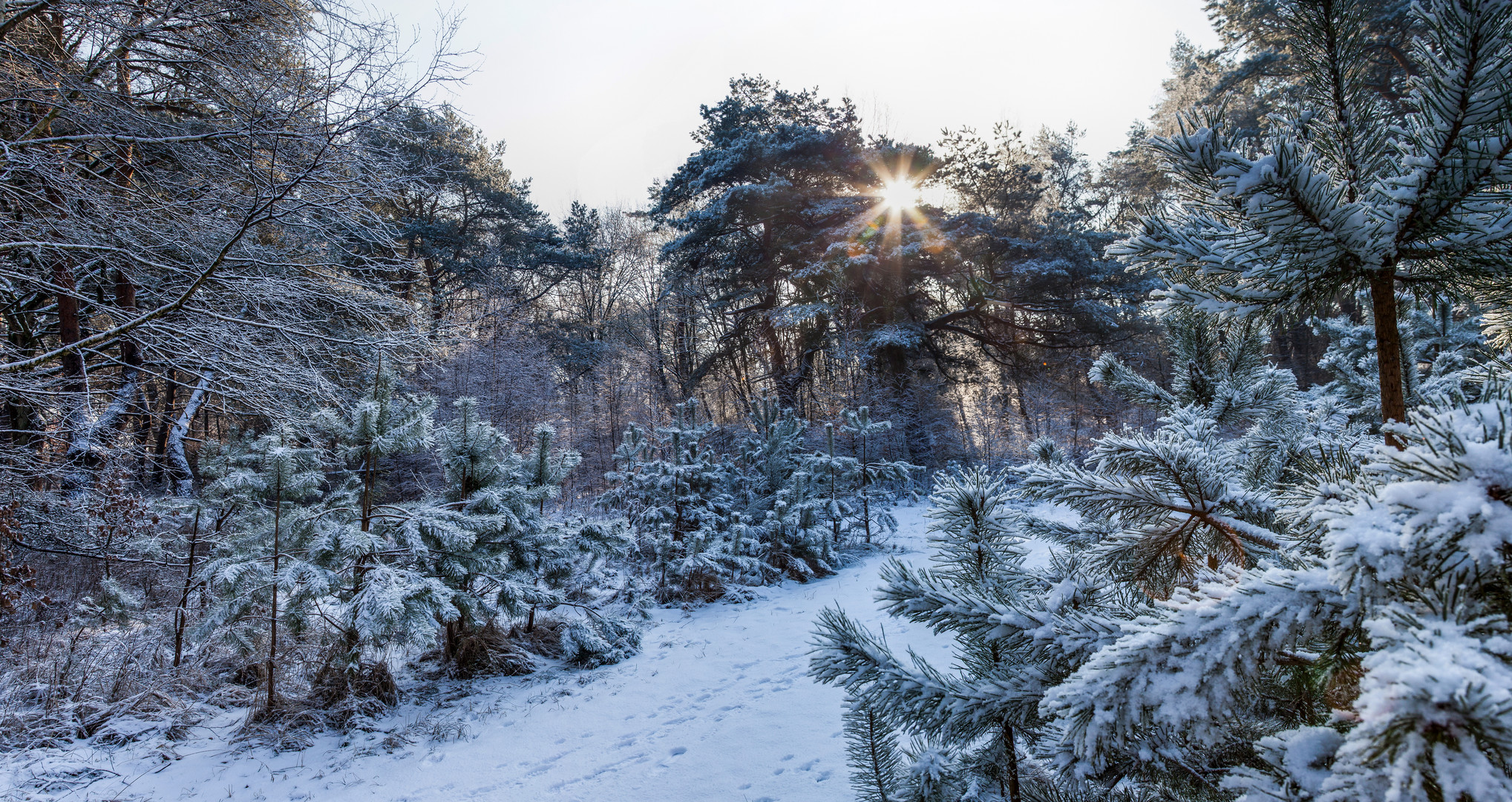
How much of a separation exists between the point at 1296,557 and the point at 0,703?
21.5ft

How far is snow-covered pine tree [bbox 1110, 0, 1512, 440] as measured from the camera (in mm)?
714

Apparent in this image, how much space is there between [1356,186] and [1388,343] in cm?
27

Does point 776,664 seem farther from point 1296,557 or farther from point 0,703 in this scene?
point 0,703

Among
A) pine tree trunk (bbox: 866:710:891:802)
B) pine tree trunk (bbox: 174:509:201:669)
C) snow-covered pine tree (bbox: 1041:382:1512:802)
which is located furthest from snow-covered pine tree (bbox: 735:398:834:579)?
snow-covered pine tree (bbox: 1041:382:1512:802)

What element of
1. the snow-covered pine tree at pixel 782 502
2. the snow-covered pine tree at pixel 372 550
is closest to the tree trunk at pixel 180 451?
the snow-covered pine tree at pixel 372 550

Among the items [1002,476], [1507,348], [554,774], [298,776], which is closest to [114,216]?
[298,776]

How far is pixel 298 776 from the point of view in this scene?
11.5ft

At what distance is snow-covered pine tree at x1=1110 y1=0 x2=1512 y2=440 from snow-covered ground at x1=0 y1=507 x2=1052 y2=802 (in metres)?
3.04

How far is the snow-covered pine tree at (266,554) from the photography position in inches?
157

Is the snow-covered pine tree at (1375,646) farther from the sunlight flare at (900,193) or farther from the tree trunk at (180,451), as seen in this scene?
the sunlight flare at (900,193)

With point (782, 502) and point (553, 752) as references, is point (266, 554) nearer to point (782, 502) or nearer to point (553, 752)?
point (553, 752)

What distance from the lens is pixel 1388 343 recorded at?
90 centimetres

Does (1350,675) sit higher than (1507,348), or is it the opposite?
(1507,348)

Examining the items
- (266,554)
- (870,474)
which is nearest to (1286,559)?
(266,554)
